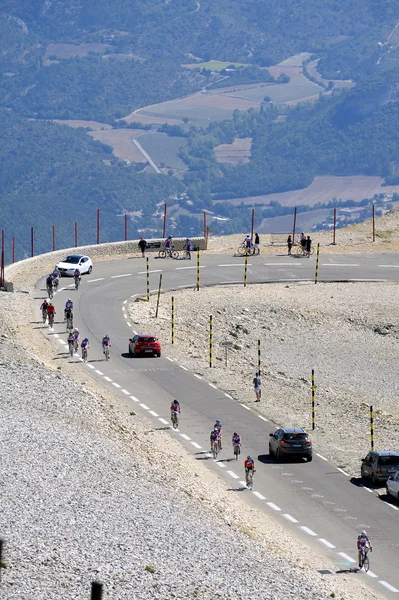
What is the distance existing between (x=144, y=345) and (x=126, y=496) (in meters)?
28.6

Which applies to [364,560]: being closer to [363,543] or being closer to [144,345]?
[363,543]

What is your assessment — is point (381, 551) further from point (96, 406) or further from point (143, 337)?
point (143, 337)

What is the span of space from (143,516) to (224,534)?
2482 millimetres

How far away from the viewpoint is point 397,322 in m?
94.7

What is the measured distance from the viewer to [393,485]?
51.6 m

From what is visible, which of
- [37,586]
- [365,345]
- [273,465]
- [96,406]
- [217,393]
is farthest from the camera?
[365,345]

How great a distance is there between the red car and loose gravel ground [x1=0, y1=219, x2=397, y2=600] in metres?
2.03

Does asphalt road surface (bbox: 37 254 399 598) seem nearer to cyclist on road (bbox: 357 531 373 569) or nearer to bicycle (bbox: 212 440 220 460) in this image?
bicycle (bbox: 212 440 220 460)

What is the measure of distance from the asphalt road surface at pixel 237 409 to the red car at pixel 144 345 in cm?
49

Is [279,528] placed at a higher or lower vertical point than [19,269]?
lower

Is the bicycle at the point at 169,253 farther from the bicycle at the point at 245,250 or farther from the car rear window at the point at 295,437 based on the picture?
the car rear window at the point at 295,437

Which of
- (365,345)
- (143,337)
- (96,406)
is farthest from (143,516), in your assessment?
(365,345)

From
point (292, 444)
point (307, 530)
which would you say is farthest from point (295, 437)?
point (307, 530)

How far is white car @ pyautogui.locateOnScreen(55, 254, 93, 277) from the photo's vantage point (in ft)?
311
